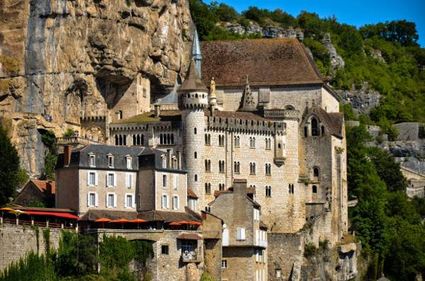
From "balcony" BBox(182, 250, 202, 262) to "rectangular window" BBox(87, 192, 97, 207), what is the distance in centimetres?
685

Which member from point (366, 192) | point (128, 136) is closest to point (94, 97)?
point (128, 136)

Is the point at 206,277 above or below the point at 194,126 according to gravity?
below

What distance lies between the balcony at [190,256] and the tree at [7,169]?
41.5ft

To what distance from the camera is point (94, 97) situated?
366 ft

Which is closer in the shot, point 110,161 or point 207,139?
point 110,161

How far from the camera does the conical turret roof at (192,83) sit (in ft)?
359

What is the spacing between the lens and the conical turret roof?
10944 cm

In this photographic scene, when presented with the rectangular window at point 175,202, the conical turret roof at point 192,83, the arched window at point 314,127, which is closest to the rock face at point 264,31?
the arched window at point 314,127

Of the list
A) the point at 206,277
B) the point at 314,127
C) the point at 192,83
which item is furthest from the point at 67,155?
the point at 314,127

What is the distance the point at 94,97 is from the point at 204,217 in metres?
16.4

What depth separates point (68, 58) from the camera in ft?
352

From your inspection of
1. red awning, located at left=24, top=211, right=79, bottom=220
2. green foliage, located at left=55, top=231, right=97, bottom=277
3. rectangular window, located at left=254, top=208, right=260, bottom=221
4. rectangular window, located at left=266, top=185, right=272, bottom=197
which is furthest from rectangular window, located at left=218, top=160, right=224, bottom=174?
green foliage, located at left=55, top=231, right=97, bottom=277

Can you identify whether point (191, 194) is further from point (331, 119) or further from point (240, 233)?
point (331, 119)

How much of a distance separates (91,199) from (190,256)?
768 cm
